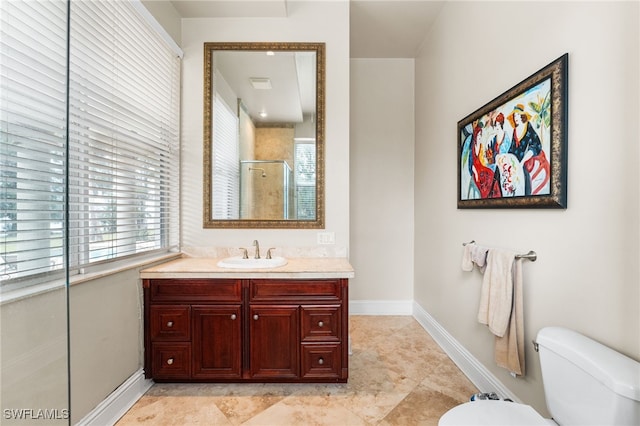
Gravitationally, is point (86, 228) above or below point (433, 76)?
below

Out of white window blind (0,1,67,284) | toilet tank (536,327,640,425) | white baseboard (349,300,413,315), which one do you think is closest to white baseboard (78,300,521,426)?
white baseboard (349,300,413,315)

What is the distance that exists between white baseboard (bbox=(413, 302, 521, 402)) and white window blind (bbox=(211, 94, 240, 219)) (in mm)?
2035

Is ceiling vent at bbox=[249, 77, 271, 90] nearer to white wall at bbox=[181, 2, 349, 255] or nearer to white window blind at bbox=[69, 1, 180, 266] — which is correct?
white wall at bbox=[181, 2, 349, 255]

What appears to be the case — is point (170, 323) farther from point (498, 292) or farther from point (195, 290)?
point (498, 292)

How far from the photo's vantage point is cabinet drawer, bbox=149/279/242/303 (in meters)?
1.87

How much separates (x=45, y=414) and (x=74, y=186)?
38.9 inches

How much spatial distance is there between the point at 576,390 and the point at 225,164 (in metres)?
2.40

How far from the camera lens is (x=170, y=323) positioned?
187 cm

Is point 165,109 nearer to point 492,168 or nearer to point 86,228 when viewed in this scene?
point 86,228

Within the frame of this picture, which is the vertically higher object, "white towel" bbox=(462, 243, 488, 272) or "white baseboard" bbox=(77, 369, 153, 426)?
"white towel" bbox=(462, 243, 488, 272)

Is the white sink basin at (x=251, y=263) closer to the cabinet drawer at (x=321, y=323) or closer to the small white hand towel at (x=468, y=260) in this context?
the cabinet drawer at (x=321, y=323)

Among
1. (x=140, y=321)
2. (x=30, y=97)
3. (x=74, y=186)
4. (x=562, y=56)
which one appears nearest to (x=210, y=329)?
(x=140, y=321)

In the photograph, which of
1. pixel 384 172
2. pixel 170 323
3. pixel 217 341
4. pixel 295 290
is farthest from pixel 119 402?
pixel 384 172

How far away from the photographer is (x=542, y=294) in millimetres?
1398
